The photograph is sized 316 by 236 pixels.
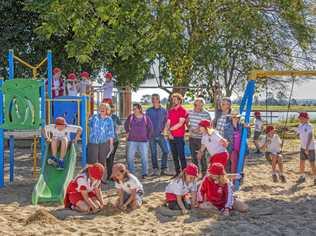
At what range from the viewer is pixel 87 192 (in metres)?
7.65

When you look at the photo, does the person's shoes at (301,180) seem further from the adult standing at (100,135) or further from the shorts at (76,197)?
the shorts at (76,197)

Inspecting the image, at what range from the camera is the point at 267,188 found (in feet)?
31.4

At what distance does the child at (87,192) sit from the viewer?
7551 mm

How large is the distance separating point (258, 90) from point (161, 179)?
1067 cm

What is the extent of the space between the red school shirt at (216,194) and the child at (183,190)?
0.14 metres

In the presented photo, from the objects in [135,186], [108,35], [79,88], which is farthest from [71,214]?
[108,35]

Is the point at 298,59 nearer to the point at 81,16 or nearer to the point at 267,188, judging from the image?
the point at 81,16

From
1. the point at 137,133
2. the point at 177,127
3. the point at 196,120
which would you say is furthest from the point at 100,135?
the point at 196,120

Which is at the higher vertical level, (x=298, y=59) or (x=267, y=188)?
(x=298, y=59)

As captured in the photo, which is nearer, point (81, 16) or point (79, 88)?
point (79, 88)

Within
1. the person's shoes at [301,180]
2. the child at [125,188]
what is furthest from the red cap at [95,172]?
the person's shoes at [301,180]

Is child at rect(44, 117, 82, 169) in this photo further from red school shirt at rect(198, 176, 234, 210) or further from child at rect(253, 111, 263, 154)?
child at rect(253, 111, 263, 154)

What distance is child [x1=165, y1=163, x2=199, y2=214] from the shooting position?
7.43 metres

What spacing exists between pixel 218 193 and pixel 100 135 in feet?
9.12
